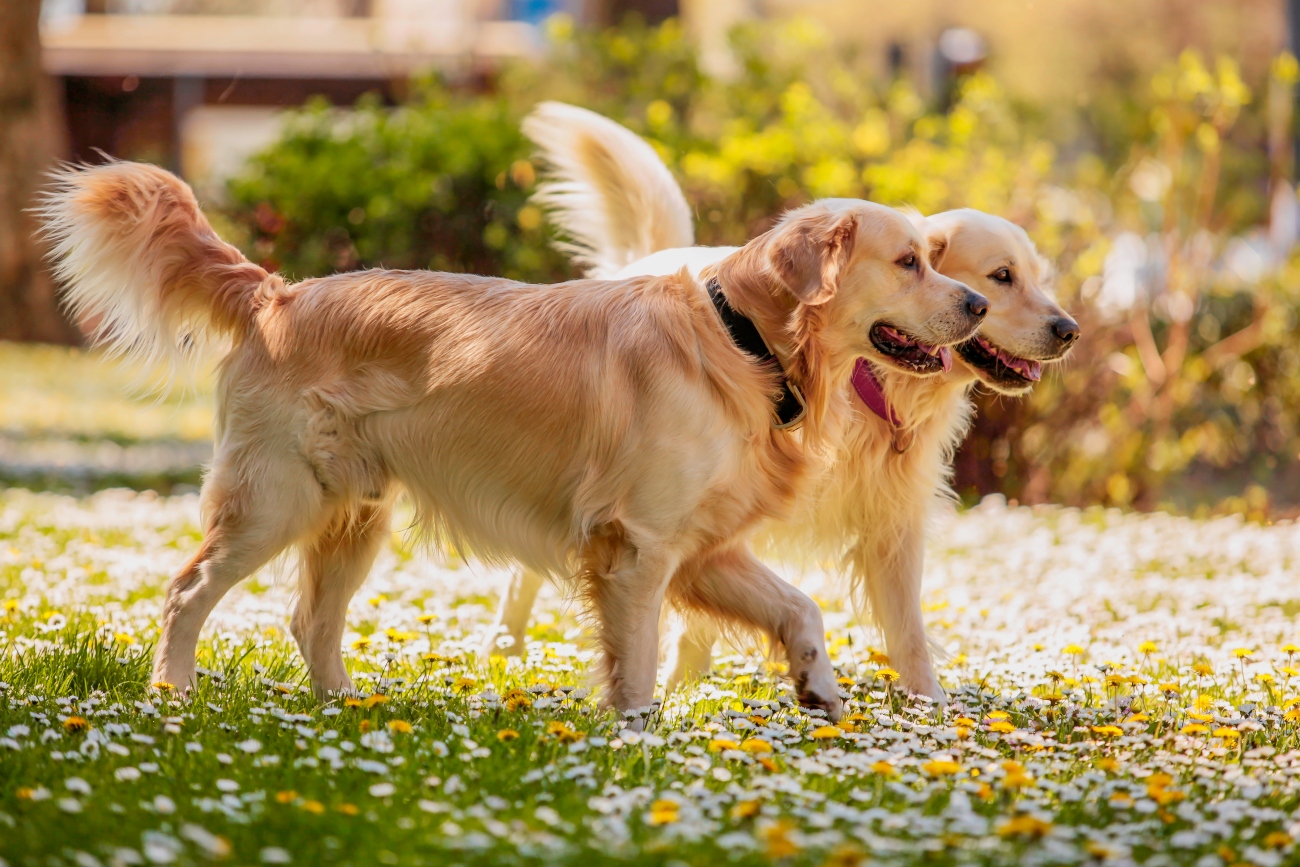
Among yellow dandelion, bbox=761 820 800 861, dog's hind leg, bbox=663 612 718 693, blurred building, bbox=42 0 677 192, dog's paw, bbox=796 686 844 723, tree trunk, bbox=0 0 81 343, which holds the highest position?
blurred building, bbox=42 0 677 192

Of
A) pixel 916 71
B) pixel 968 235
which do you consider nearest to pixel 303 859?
pixel 968 235

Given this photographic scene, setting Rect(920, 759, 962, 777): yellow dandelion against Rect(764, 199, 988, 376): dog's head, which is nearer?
Rect(920, 759, 962, 777): yellow dandelion

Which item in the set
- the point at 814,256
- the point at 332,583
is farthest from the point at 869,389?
the point at 332,583

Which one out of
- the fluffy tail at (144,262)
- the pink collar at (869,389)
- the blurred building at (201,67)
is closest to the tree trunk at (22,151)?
the blurred building at (201,67)

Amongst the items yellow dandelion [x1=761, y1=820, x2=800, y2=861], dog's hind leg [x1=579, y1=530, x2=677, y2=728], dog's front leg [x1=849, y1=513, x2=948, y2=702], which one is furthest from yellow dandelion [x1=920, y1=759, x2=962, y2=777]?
dog's front leg [x1=849, y1=513, x2=948, y2=702]

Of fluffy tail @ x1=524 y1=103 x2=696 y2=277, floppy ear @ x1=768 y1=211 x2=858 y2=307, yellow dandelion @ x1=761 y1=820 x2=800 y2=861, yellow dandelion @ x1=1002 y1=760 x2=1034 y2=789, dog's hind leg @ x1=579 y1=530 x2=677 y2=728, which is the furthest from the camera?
fluffy tail @ x1=524 y1=103 x2=696 y2=277

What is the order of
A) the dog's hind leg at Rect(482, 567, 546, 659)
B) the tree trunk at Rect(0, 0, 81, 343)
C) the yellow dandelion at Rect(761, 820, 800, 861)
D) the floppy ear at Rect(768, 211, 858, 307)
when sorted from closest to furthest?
the yellow dandelion at Rect(761, 820, 800, 861) → the floppy ear at Rect(768, 211, 858, 307) → the dog's hind leg at Rect(482, 567, 546, 659) → the tree trunk at Rect(0, 0, 81, 343)

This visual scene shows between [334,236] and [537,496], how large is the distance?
6705 millimetres

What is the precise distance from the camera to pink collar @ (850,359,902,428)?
176 inches

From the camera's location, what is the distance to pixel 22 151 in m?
15.0

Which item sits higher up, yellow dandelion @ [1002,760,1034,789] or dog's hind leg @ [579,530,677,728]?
dog's hind leg @ [579,530,677,728]

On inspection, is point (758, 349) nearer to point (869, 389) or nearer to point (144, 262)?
point (869, 389)

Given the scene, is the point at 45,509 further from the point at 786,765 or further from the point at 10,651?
the point at 786,765

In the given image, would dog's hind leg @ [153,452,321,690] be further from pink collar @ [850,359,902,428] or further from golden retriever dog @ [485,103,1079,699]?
pink collar @ [850,359,902,428]
